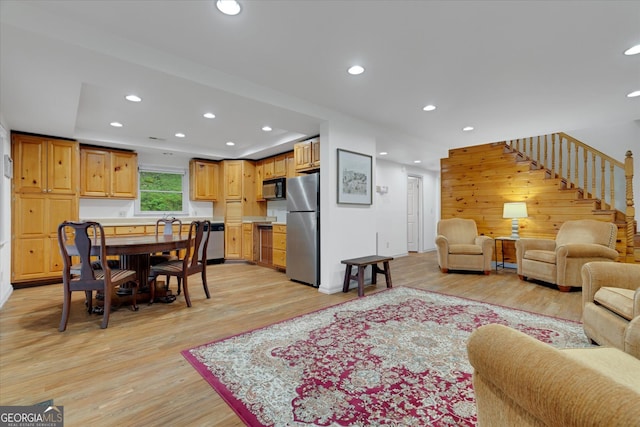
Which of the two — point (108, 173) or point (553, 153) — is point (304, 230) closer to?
point (108, 173)

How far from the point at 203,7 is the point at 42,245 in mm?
4435

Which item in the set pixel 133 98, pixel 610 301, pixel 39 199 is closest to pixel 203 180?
pixel 39 199

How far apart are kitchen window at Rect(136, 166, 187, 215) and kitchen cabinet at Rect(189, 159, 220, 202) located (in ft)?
0.80

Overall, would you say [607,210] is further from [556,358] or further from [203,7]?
[203,7]

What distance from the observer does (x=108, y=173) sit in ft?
16.9

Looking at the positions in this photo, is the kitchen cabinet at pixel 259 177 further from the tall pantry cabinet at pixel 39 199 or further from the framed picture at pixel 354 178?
the tall pantry cabinet at pixel 39 199

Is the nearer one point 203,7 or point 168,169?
point 203,7

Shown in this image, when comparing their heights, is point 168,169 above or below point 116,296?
above

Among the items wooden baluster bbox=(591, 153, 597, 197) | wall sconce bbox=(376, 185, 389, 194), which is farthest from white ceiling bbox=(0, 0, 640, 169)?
wall sconce bbox=(376, 185, 389, 194)

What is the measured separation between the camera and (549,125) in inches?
178

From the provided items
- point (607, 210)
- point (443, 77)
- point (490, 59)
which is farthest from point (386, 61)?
point (607, 210)

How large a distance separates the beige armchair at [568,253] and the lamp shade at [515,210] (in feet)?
2.16

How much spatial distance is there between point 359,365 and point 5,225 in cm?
460

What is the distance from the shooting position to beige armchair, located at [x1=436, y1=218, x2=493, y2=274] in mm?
4945
